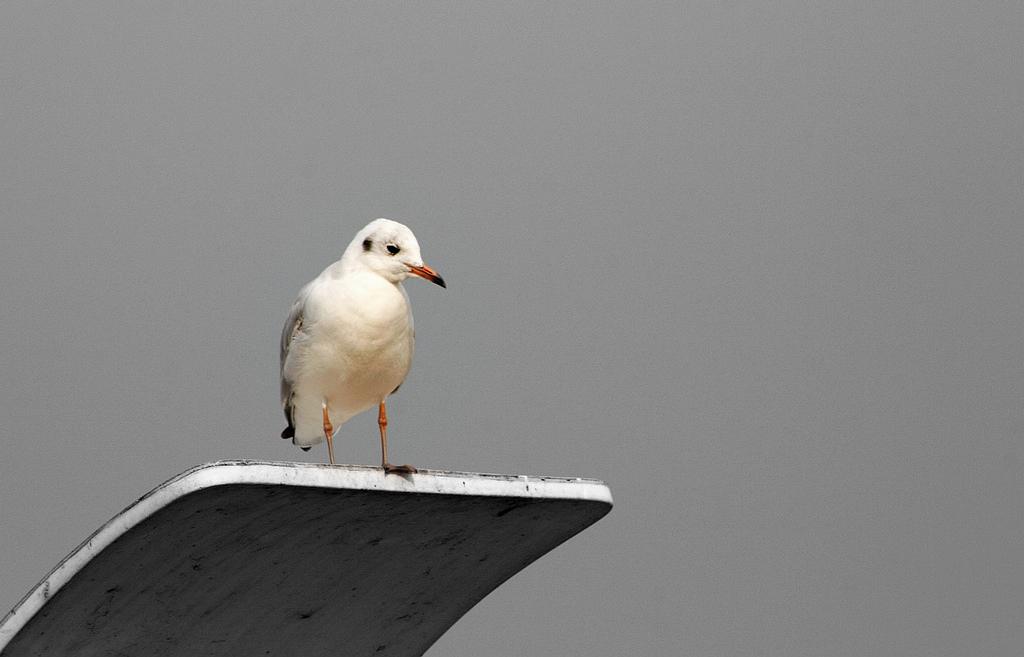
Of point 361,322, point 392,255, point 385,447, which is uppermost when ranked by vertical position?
point 392,255

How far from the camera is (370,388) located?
3611 mm

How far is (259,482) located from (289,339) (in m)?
1.06

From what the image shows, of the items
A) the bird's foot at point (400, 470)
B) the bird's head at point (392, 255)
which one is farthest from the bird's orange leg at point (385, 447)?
the bird's head at point (392, 255)

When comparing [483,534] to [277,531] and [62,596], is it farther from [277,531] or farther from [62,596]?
[62,596]

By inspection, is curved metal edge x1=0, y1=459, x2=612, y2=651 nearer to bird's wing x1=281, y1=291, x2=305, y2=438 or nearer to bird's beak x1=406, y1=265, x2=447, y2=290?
bird's beak x1=406, y1=265, x2=447, y2=290

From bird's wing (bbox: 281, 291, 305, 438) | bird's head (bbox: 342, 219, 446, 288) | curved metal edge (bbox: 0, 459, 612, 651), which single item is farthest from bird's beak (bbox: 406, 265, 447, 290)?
curved metal edge (bbox: 0, 459, 612, 651)

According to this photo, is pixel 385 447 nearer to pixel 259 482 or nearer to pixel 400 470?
pixel 400 470

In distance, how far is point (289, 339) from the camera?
3730mm

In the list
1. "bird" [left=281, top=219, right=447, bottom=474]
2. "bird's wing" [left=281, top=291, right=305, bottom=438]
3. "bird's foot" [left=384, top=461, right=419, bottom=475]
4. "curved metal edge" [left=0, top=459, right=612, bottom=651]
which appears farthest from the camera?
"bird's wing" [left=281, top=291, right=305, bottom=438]

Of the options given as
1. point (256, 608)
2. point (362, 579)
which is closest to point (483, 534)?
point (362, 579)

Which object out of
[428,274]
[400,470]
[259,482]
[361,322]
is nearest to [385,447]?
[361,322]

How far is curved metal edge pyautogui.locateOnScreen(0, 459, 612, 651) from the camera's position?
2.68 metres

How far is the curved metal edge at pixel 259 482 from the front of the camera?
2680 mm

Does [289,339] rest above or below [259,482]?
above
